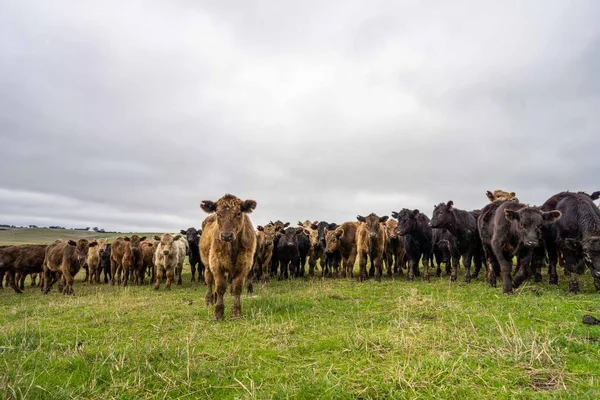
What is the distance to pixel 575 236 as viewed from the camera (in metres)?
10.4

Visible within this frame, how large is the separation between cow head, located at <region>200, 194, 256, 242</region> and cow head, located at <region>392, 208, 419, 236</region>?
8746mm

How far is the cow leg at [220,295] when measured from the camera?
845 cm

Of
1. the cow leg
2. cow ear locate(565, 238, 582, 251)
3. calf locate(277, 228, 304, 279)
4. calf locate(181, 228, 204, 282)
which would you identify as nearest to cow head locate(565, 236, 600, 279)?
cow ear locate(565, 238, 582, 251)

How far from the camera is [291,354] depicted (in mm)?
5551

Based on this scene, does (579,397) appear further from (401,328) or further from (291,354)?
(291,354)

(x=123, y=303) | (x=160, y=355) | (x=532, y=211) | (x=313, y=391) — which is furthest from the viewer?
(x=123, y=303)

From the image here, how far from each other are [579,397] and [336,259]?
1773 centimetres

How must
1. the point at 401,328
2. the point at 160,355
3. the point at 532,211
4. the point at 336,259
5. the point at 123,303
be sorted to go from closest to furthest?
the point at 160,355
the point at 401,328
the point at 532,211
the point at 123,303
the point at 336,259

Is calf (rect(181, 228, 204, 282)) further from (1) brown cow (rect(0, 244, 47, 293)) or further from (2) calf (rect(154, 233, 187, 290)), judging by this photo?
(1) brown cow (rect(0, 244, 47, 293))

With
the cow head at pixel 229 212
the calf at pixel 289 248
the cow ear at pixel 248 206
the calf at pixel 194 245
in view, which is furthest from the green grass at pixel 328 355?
the calf at pixel 194 245

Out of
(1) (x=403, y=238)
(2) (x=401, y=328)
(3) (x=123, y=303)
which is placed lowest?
(3) (x=123, y=303)

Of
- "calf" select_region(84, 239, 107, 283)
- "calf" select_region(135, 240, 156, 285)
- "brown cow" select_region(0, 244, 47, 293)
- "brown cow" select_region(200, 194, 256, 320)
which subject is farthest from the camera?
"calf" select_region(84, 239, 107, 283)

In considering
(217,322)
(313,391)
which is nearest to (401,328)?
(313,391)

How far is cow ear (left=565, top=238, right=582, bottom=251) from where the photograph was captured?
9.79 m
